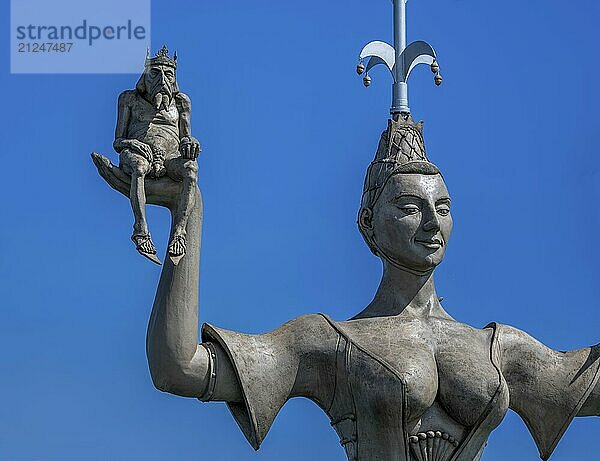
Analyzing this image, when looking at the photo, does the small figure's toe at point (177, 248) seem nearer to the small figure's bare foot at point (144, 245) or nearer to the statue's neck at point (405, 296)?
the small figure's bare foot at point (144, 245)

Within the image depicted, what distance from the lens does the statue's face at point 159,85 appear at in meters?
15.8

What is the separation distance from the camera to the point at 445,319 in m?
16.7

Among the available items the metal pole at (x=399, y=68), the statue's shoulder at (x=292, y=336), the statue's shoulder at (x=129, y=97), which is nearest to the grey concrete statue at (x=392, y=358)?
the statue's shoulder at (x=292, y=336)

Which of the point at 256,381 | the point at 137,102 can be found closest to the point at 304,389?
the point at 256,381

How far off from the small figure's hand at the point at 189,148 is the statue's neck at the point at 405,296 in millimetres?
2188

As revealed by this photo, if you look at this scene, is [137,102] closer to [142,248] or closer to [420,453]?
[142,248]

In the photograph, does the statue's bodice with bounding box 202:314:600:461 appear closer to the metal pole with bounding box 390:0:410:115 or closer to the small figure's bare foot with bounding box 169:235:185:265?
the small figure's bare foot with bounding box 169:235:185:265

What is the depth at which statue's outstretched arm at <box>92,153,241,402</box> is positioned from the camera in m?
15.5

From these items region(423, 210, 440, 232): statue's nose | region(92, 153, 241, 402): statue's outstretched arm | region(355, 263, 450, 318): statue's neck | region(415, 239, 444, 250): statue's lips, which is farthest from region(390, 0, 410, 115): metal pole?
region(92, 153, 241, 402): statue's outstretched arm

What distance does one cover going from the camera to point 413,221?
16.4 metres

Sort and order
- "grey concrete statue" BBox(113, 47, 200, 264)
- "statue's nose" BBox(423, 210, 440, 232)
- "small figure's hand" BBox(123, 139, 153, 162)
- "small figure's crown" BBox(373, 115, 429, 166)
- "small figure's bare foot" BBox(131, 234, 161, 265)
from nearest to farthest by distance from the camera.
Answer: "small figure's bare foot" BBox(131, 234, 161, 265)
"grey concrete statue" BBox(113, 47, 200, 264)
"small figure's hand" BBox(123, 139, 153, 162)
"statue's nose" BBox(423, 210, 440, 232)
"small figure's crown" BBox(373, 115, 429, 166)

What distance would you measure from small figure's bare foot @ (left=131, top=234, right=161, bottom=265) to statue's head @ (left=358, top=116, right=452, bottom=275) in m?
2.29

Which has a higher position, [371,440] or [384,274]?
[384,274]

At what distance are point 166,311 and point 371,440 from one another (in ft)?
6.82
